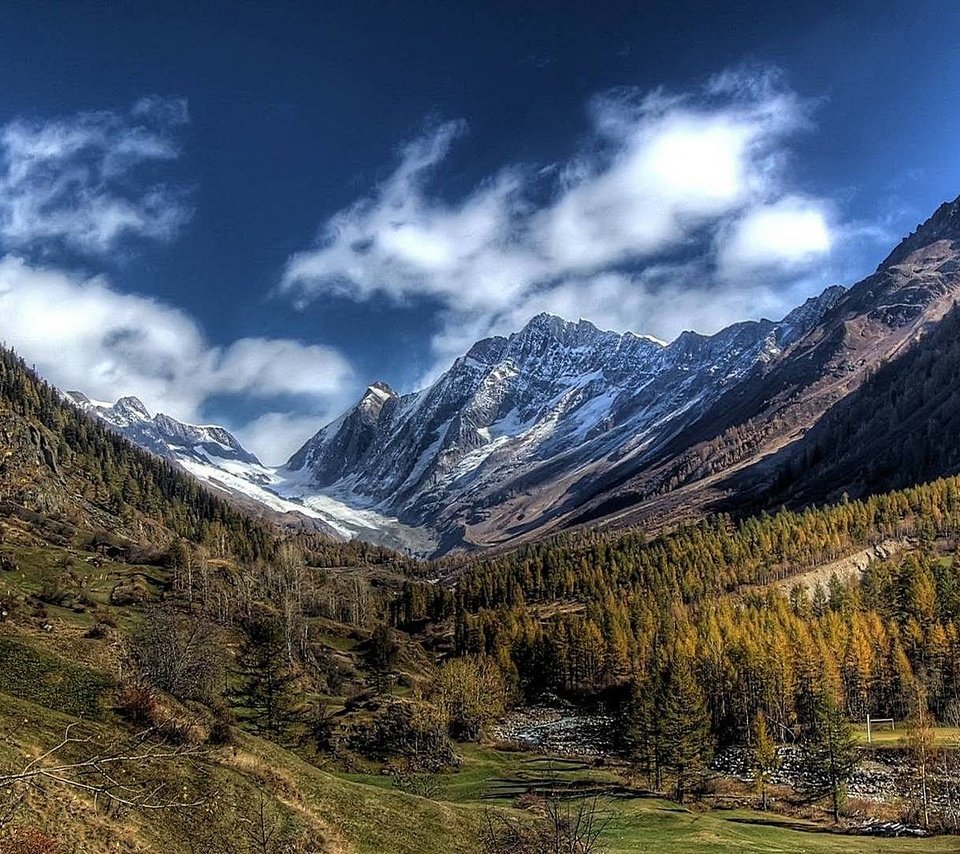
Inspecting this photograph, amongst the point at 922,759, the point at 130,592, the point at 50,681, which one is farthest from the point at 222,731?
the point at 130,592

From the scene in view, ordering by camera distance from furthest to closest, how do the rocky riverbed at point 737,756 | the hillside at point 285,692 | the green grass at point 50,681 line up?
the rocky riverbed at point 737,756
the green grass at point 50,681
the hillside at point 285,692

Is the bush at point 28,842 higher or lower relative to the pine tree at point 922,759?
higher

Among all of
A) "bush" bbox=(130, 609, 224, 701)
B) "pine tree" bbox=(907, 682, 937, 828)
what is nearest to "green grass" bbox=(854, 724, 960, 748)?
"pine tree" bbox=(907, 682, 937, 828)

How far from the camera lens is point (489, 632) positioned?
16425 cm

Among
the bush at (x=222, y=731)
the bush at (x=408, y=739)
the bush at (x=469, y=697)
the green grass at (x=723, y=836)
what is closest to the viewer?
the bush at (x=222, y=731)

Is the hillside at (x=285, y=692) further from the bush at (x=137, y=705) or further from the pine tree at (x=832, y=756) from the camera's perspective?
the pine tree at (x=832, y=756)

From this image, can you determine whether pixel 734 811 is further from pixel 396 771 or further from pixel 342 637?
pixel 342 637

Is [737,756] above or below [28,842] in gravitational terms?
below

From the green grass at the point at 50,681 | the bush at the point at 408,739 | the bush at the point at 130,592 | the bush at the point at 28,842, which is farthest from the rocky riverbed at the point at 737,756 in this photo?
the bush at the point at 28,842

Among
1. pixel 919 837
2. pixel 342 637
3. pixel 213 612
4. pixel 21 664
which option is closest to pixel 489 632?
pixel 342 637

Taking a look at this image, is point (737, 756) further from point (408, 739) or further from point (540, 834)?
point (540, 834)

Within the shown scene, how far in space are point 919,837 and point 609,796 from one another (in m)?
25.6

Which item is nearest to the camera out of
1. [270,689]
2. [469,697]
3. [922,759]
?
[922,759]

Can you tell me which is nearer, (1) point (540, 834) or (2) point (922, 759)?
(1) point (540, 834)
